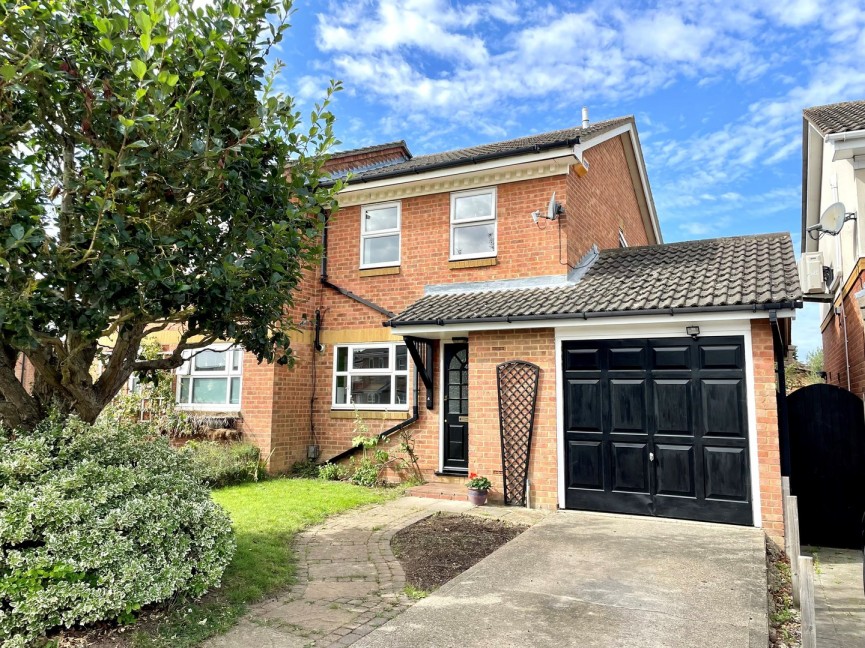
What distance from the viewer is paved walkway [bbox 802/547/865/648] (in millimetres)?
4699

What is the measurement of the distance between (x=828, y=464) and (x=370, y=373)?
7707mm

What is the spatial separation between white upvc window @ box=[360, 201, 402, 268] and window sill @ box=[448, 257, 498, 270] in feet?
4.18

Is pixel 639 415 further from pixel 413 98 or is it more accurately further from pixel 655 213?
pixel 655 213

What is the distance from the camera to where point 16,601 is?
3.71m

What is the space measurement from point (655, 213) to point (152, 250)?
1707 cm

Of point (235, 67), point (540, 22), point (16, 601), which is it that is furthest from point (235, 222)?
point (540, 22)

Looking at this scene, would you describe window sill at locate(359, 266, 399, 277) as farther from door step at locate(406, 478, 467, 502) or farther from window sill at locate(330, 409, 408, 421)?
door step at locate(406, 478, 467, 502)

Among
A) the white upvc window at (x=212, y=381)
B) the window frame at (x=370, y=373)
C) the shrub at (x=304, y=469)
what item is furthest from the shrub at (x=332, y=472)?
the white upvc window at (x=212, y=381)

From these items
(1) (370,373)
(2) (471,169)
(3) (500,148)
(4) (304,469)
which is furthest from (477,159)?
(4) (304,469)

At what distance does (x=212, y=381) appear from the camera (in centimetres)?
1201

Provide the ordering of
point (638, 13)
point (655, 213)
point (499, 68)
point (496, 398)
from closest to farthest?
point (638, 13) < point (496, 398) < point (499, 68) < point (655, 213)

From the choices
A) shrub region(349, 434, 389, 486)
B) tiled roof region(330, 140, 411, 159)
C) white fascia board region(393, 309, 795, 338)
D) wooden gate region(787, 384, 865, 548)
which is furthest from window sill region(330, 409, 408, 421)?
tiled roof region(330, 140, 411, 159)

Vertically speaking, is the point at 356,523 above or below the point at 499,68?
below

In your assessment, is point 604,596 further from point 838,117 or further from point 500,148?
point 500,148
